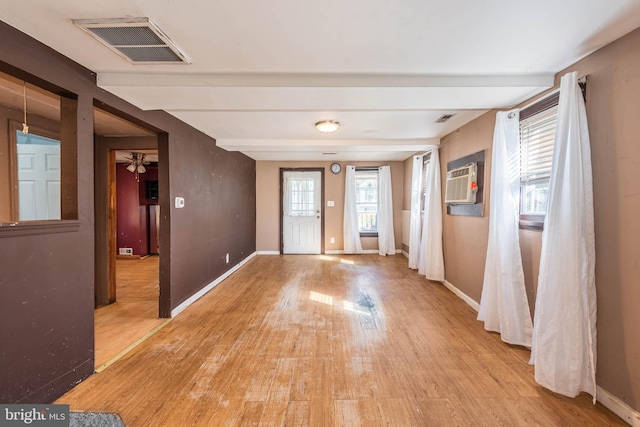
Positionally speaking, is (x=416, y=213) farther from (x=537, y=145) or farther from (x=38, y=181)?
(x=38, y=181)

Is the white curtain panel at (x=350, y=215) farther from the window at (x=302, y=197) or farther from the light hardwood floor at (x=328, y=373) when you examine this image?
the light hardwood floor at (x=328, y=373)

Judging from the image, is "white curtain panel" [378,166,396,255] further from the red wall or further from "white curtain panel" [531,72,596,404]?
the red wall

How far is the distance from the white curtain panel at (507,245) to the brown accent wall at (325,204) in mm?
3946

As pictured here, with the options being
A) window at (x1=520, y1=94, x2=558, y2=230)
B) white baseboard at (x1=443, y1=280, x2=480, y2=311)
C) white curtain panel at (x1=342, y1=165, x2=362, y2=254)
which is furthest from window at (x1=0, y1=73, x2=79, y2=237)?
white curtain panel at (x1=342, y1=165, x2=362, y2=254)

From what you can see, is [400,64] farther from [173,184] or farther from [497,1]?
[173,184]

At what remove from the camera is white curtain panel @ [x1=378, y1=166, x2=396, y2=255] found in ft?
20.3

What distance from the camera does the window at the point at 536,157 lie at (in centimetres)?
215

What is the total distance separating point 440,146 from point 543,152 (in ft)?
6.43

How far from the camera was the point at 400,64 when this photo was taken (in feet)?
6.21

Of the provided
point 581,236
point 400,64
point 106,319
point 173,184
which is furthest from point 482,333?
point 106,319

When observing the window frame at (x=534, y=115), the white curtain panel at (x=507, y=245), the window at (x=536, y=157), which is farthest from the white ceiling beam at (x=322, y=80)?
the white curtain panel at (x=507, y=245)

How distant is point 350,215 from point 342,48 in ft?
15.3

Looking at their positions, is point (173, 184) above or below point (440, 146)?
below

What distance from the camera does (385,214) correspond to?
619cm
